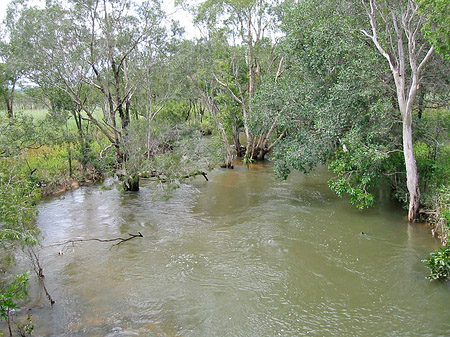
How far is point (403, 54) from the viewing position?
36.6ft

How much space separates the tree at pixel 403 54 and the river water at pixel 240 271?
1.74 meters

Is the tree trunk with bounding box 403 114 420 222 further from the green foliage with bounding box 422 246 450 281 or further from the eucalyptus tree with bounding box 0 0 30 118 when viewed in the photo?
the eucalyptus tree with bounding box 0 0 30 118

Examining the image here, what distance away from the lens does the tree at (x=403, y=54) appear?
10734mm

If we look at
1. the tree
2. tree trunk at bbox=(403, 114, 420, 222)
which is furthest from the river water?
the tree

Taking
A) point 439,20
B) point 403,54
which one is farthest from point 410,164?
point 439,20

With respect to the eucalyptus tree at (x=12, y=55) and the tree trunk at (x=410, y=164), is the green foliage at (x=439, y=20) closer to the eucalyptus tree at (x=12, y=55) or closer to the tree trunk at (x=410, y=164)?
the tree trunk at (x=410, y=164)

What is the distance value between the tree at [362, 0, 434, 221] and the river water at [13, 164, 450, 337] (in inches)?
68.6

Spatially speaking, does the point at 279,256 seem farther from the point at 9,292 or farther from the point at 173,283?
the point at 9,292

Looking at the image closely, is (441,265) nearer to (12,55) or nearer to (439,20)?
(439,20)

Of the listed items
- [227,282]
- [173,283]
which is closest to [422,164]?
[227,282]

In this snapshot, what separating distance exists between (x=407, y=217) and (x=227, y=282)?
750 cm

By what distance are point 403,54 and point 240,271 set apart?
8286 mm

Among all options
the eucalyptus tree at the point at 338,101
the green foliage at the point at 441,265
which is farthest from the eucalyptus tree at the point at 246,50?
the green foliage at the point at 441,265

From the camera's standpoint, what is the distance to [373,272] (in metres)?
9.14
